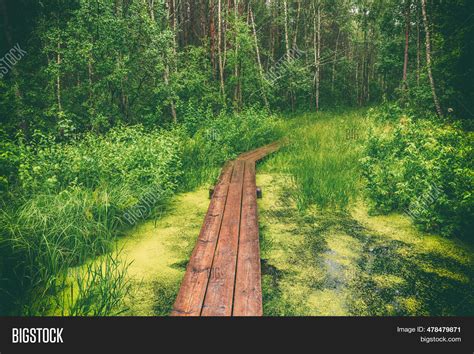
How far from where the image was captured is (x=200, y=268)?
104 inches

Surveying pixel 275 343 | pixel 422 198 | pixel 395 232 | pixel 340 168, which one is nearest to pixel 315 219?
pixel 395 232

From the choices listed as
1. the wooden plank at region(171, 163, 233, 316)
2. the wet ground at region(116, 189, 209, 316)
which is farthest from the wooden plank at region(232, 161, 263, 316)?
the wet ground at region(116, 189, 209, 316)

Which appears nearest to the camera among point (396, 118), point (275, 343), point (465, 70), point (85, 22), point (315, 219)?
point (275, 343)

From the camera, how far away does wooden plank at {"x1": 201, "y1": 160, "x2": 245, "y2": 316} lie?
2141 millimetres

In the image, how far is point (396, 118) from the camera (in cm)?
871

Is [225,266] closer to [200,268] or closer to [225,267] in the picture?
[225,267]

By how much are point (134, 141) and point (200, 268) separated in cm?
328

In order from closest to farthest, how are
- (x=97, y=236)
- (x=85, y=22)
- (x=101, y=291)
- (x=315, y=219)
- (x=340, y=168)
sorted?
(x=101, y=291)
(x=97, y=236)
(x=315, y=219)
(x=340, y=168)
(x=85, y=22)

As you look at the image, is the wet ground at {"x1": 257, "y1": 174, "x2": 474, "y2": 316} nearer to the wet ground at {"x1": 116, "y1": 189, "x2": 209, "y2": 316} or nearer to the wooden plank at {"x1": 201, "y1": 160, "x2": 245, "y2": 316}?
the wooden plank at {"x1": 201, "y1": 160, "x2": 245, "y2": 316}

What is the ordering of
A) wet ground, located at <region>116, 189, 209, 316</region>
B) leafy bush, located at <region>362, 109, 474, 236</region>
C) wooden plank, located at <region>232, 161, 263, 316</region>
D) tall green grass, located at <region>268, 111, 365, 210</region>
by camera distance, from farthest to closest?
1. tall green grass, located at <region>268, 111, 365, 210</region>
2. leafy bush, located at <region>362, 109, 474, 236</region>
3. wet ground, located at <region>116, 189, 209, 316</region>
4. wooden plank, located at <region>232, 161, 263, 316</region>

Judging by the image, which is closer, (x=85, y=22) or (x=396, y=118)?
(x=85, y=22)

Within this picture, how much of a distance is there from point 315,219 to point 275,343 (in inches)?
108

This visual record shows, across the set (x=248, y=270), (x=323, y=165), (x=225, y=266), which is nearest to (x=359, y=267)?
(x=248, y=270)

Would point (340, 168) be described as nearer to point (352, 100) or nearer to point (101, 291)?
point (101, 291)
